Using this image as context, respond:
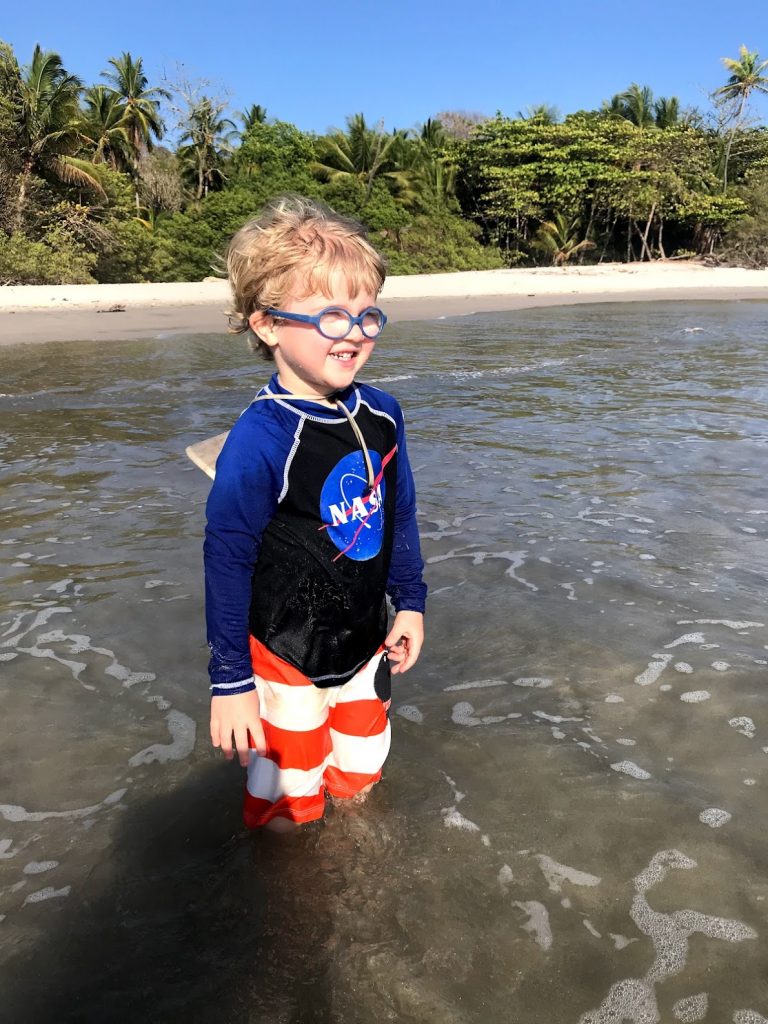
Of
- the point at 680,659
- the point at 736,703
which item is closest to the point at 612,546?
the point at 680,659

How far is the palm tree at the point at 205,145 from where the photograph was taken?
1347 inches

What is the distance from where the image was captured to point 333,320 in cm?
177

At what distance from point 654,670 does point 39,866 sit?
7.52 ft

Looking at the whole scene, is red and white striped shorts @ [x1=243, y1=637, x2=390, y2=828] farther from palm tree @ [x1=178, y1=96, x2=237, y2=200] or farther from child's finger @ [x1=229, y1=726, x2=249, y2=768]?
palm tree @ [x1=178, y1=96, x2=237, y2=200]

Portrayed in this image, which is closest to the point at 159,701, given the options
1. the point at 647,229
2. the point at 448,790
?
the point at 448,790

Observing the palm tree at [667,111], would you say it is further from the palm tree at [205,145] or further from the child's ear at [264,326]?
the child's ear at [264,326]

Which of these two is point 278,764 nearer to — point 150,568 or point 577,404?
point 150,568

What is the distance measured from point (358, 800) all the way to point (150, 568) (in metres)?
2.21

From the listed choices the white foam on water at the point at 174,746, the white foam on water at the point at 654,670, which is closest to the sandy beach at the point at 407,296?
the white foam on water at the point at 174,746

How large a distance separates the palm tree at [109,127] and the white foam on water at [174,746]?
33031mm

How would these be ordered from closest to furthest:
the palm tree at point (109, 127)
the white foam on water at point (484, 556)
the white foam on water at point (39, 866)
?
the white foam on water at point (39, 866) → the white foam on water at point (484, 556) → the palm tree at point (109, 127)

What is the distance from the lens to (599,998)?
1.63 metres

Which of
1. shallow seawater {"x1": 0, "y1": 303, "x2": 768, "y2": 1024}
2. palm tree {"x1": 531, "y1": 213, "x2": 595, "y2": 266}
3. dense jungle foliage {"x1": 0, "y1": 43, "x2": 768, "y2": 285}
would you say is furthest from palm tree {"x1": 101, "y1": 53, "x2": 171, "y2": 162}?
shallow seawater {"x1": 0, "y1": 303, "x2": 768, "y2": 1024}

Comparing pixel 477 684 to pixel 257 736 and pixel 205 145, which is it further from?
pixel 205 145
